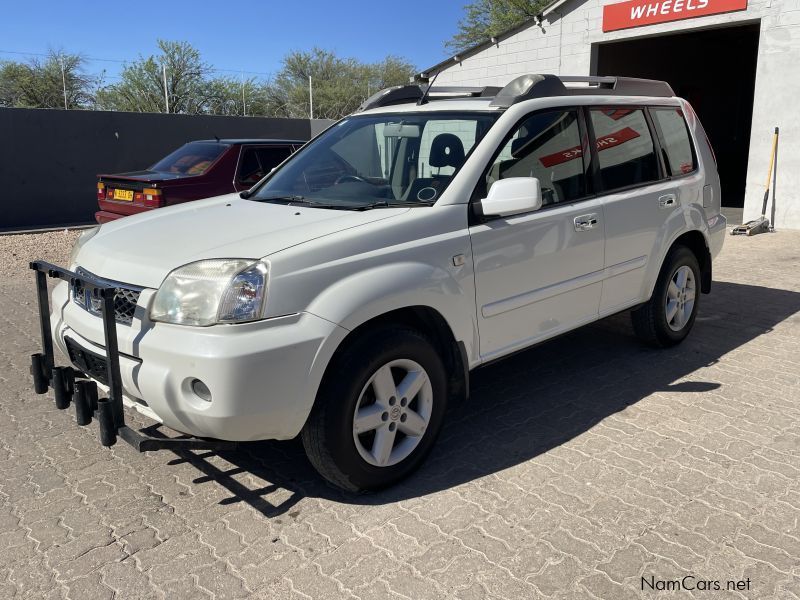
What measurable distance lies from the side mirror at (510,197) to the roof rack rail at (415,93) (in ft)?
3.99

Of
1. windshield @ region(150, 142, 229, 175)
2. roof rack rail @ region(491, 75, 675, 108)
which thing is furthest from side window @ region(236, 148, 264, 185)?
roof rack rail @ region(491, 75, 675, 108)

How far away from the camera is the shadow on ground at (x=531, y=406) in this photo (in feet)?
11.2

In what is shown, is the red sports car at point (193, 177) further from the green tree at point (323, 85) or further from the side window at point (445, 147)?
the green tree at point (323, 85)

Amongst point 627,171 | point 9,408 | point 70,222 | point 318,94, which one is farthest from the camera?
point 318,94

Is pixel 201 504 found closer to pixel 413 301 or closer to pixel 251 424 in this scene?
pixel 251 424

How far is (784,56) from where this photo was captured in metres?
11.4

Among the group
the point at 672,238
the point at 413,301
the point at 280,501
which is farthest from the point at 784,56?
the point at 280,501

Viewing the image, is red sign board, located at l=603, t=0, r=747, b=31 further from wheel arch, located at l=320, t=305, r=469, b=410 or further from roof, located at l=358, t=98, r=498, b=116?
wheel arch, located at l=320, t=305, r=469, b=410

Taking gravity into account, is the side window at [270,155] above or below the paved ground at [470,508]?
above

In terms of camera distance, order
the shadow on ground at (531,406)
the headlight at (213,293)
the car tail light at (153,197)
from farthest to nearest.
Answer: the car tail light at (153,197), the shadow on ground at (531,406), the headlight at (213,293)

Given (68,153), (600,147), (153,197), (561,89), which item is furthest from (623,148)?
(68,153)

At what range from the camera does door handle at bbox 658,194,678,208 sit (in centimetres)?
484

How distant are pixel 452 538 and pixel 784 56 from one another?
1152 centimetres

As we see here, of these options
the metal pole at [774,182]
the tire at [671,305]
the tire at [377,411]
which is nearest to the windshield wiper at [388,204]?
the tire at [377,411]
